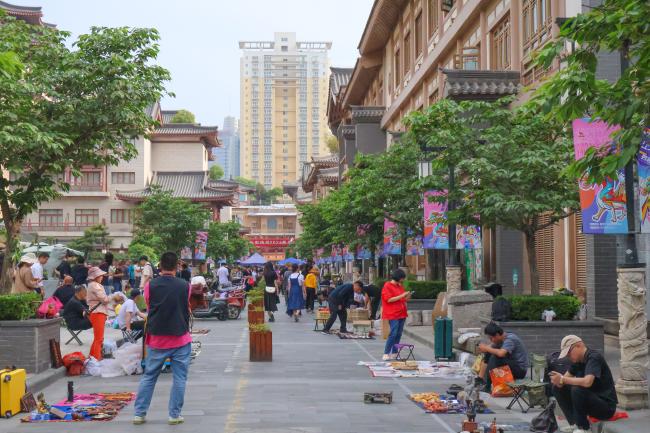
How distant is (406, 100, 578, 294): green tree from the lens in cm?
1741

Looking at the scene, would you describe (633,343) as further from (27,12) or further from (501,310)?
(27,12)

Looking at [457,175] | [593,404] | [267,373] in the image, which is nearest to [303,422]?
[593,404]

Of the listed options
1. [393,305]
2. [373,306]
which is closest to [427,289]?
[373,306]

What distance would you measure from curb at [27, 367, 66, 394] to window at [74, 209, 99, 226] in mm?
65084

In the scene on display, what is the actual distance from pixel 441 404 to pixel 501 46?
1829cm

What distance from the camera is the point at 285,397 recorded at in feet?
42.8

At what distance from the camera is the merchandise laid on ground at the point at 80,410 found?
1125 cm

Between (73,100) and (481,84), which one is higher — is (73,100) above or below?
below

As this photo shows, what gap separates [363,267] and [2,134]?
4887 cm

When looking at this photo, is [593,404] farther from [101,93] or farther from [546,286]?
[546,286]

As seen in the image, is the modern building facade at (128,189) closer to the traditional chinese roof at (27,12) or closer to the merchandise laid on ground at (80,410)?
the traditional chinese roof at (27,12)

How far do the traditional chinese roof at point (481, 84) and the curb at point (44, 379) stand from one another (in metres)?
13.3

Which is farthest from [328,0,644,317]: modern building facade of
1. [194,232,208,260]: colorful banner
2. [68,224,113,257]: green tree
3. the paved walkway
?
[68,224,113,257]: green tree

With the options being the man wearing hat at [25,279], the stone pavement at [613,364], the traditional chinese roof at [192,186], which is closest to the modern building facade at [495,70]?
the stone pavement at [613,364]
